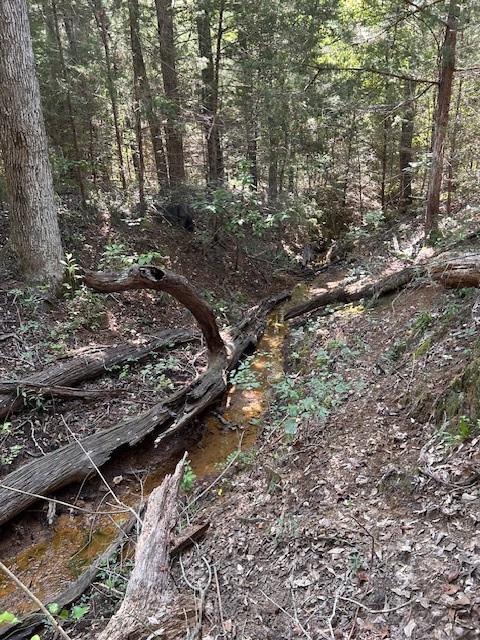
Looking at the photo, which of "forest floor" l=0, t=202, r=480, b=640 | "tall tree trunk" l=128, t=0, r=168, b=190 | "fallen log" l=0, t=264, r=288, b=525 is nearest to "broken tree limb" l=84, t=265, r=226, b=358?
"fallen log" l=0, t=264, r=288, b=525

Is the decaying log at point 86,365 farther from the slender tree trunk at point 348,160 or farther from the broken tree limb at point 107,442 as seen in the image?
the slender tree trunk at point 348,160

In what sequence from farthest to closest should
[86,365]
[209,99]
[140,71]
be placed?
[209,99]
[140,71]
[86,365]

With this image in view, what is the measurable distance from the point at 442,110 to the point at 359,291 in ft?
12.8

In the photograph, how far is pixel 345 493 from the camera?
157 inches

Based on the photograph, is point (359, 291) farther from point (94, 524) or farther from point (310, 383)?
point (94, 524)

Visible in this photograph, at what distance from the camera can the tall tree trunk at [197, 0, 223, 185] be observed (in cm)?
1073

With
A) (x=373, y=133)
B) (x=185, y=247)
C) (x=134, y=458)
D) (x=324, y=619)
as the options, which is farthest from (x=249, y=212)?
(x=324, y=619)

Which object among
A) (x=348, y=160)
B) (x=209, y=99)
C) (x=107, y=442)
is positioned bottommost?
(x=107, y=442)

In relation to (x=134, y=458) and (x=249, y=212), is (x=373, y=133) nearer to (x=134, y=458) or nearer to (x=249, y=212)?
(x=249, y=212)

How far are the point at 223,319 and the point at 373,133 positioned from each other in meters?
10.1

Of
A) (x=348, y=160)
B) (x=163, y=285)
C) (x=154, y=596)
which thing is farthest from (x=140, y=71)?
→ (x=154, y=596)

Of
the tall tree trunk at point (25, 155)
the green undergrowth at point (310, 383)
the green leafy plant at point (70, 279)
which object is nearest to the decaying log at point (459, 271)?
the green undergrowth at point (310, 383)

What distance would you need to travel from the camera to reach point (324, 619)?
9.61 feet

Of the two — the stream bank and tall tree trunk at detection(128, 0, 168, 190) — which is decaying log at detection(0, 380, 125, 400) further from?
tall tree trunk at detection(128, 0, 168, 190)
